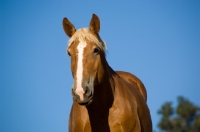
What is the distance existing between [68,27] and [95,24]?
448 mm

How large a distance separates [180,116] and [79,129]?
3128 centimetres

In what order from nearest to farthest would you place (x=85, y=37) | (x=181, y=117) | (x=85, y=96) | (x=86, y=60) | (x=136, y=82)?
(x=85, y=96), (x=86, y=60), (x=85, y=37), (x=136, y=82), (x=181, y=117)

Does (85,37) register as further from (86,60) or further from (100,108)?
(100,108)

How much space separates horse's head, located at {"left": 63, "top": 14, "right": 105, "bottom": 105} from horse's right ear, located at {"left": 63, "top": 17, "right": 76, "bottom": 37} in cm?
12

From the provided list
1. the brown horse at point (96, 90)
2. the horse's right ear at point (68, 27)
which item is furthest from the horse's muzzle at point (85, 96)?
the horse's right ear at point (68, 27)

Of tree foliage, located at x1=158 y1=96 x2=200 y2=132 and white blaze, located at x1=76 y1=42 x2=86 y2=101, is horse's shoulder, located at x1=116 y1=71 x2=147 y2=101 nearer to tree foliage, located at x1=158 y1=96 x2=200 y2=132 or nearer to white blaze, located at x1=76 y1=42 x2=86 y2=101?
white blaze, located at x1=76 y1=42 x2=86 y2=101

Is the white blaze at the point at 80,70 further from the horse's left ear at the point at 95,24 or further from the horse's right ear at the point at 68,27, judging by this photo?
the horse's right ear at the point at 68,27

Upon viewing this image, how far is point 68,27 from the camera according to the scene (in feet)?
16.3

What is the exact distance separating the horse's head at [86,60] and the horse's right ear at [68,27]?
12cm

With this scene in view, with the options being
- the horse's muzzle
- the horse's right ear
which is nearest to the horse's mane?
the horse's right ear

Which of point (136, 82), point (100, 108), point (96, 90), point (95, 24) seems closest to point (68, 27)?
point (95, 24)

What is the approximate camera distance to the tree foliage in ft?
101

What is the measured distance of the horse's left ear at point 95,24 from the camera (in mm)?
4777

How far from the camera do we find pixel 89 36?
4.49m
